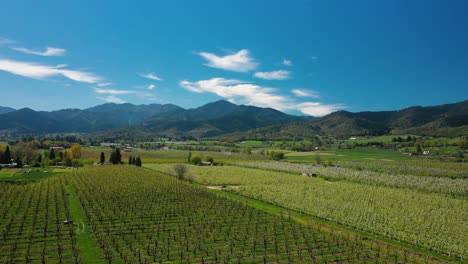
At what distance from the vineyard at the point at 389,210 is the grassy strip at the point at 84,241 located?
2703cm

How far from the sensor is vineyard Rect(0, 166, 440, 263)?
27.8 metres

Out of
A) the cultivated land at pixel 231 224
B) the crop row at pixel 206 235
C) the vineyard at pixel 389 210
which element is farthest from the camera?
the vineyard at pixel 389 210

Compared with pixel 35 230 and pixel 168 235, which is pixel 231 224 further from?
pixel 35 230

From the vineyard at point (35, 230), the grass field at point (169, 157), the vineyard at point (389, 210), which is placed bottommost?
the vineyard at point (389, 210)

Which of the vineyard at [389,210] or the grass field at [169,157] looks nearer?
the vineyard at [389,210]

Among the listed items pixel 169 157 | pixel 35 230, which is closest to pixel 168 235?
pixel 35 230

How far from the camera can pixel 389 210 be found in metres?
46.6

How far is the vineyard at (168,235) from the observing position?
27750 millimetres

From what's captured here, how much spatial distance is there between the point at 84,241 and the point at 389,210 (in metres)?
38.2

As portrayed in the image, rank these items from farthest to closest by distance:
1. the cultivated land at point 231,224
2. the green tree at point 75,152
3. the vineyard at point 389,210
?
the green tree at point 75,152, the vineyard at point 389,210, the cultivated land at point 231,224

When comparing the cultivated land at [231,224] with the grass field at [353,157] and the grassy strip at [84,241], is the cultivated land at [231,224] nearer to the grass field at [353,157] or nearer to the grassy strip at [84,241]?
the grassy strip at [84,241]

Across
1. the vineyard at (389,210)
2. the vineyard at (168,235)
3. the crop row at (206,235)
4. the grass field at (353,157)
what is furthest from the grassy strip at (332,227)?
the grass field at (353,157)

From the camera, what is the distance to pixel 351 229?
38.5 m

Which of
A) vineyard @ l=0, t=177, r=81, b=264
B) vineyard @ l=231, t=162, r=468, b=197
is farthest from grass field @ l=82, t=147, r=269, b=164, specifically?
vineyard @ l=0, t=177, r=81, b=264
